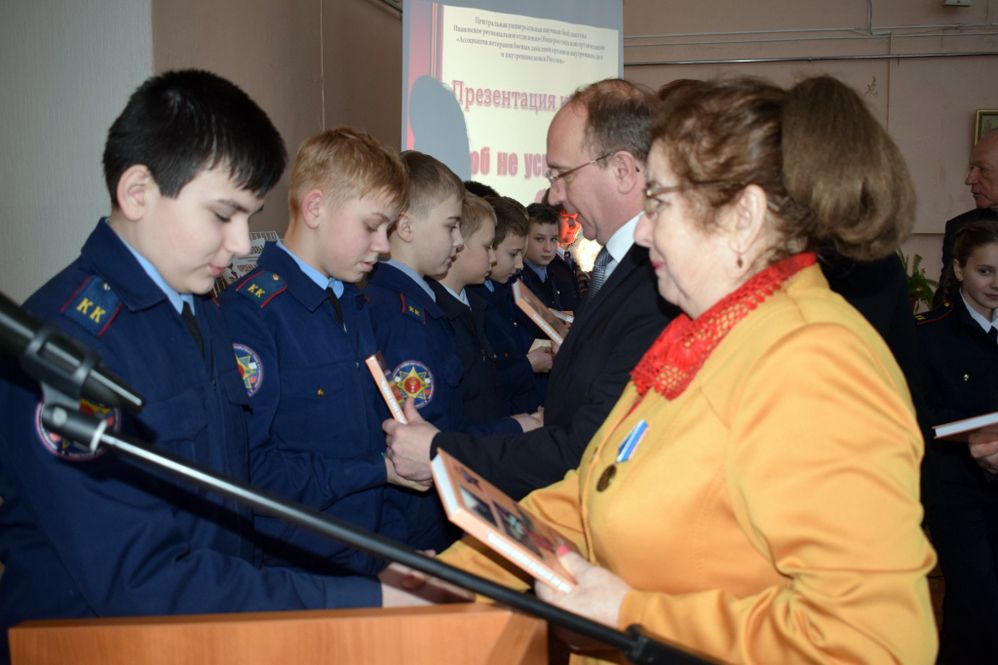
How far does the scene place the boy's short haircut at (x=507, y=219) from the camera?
171 inches

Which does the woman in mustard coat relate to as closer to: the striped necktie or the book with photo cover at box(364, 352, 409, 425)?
the book with photo cover at box(364, 352, 409, 425)

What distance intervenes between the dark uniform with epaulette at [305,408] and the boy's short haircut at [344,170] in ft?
0.67

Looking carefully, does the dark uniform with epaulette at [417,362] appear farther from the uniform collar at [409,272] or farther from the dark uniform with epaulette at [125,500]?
the dark uniform with epaulette at [125,500]

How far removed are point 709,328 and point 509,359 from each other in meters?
2.71

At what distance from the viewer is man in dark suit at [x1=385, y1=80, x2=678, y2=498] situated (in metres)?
1.95

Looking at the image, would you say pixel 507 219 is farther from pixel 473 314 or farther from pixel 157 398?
pixel 157 398

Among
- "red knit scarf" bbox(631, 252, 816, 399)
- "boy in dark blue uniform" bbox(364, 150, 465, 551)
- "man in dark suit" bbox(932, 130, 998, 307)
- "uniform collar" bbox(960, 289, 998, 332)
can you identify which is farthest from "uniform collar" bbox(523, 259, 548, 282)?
"red knit scarf" bbox(631, 252, 816, 399)

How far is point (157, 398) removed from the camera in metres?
1.41

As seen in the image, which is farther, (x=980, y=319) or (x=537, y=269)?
(x=537, y=269)

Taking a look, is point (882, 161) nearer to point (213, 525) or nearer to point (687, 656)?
point (687, 656)

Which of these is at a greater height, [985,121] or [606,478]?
[985,121]

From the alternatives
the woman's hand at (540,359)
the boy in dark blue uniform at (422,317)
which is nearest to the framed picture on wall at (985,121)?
the woman's hand at (540,359)

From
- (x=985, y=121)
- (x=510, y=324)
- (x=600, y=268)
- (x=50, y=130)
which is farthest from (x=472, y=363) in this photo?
(x=985, y=121)

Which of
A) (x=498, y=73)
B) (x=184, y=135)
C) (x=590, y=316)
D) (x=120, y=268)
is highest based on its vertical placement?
(x=498, y=73)
